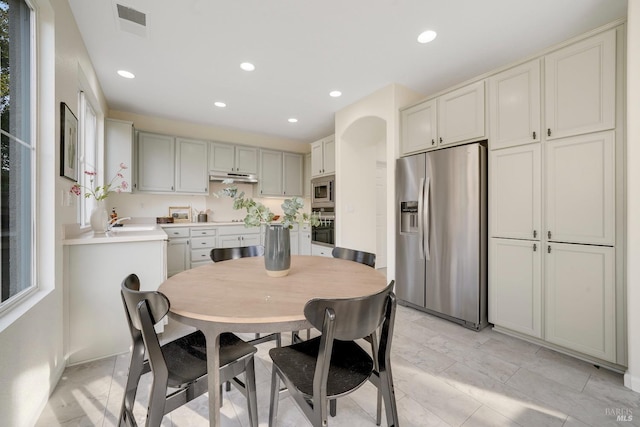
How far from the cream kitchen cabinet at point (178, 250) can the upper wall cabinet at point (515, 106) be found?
4265 mm

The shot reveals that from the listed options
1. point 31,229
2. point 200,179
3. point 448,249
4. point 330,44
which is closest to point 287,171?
point 200,179

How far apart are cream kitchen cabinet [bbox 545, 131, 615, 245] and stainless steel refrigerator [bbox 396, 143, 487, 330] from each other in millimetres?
515

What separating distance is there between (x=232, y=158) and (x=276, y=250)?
3.83 m

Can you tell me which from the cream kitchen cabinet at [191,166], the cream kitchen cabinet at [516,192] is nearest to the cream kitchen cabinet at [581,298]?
the cream kitchen cabinet at [516,192]

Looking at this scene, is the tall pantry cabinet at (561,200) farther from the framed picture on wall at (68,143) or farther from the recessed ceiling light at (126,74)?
the recessed ceiling light at (126,74)

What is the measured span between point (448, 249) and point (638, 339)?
1293 mm

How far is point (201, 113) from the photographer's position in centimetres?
414

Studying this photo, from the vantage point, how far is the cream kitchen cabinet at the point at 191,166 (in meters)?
4.41

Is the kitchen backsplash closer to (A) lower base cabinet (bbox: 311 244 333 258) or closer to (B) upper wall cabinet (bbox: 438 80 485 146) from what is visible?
(A) lower base cabinet (bbox: 311 244 333 258)

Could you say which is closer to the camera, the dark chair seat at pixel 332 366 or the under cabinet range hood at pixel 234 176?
the dark chair seat at pixel 332 366

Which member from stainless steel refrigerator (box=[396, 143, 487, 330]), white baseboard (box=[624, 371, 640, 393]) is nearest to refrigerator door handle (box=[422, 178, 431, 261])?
stainless steel refrigerator (box=[396, 143, 487, 330])

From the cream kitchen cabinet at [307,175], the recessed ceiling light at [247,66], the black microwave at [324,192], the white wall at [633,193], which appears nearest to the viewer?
the white wall at [633,193]

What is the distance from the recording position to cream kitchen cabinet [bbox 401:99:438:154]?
2896mm

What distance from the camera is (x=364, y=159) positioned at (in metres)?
4.29
